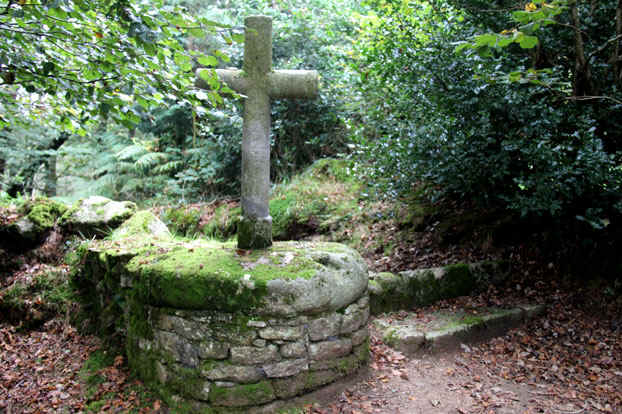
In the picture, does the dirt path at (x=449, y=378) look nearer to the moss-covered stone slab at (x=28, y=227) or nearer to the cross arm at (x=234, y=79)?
the moss-covered stone slab at (x=28, y=227)

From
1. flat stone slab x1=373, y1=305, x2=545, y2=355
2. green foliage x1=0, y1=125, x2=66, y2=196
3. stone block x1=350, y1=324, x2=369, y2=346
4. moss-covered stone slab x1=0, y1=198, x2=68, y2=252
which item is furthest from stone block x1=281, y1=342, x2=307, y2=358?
green foliage x1=0, y1=125, x2=66, y2=196

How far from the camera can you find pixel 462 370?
4.10 meters

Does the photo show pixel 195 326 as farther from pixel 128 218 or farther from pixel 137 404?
pixel 128 218

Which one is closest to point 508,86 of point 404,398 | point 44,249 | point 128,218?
point 404,398

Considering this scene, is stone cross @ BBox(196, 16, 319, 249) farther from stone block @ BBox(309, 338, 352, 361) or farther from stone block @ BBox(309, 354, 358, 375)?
stone block @ BBox(309, 354, 358, 375)

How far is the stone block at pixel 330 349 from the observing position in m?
3.48

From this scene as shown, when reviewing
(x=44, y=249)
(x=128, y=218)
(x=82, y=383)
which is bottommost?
(x=82, y=383)

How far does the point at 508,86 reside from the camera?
4.41m

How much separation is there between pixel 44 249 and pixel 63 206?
81 centimetres

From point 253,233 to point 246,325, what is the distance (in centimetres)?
88

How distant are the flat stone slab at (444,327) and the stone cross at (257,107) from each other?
5.66 ft

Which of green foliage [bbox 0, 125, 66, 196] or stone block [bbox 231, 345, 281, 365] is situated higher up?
green foliage [bbox 0, 125, 66, 196]

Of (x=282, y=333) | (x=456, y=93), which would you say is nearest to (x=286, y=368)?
(x=282, y=333)

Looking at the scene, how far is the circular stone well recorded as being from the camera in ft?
10.8
